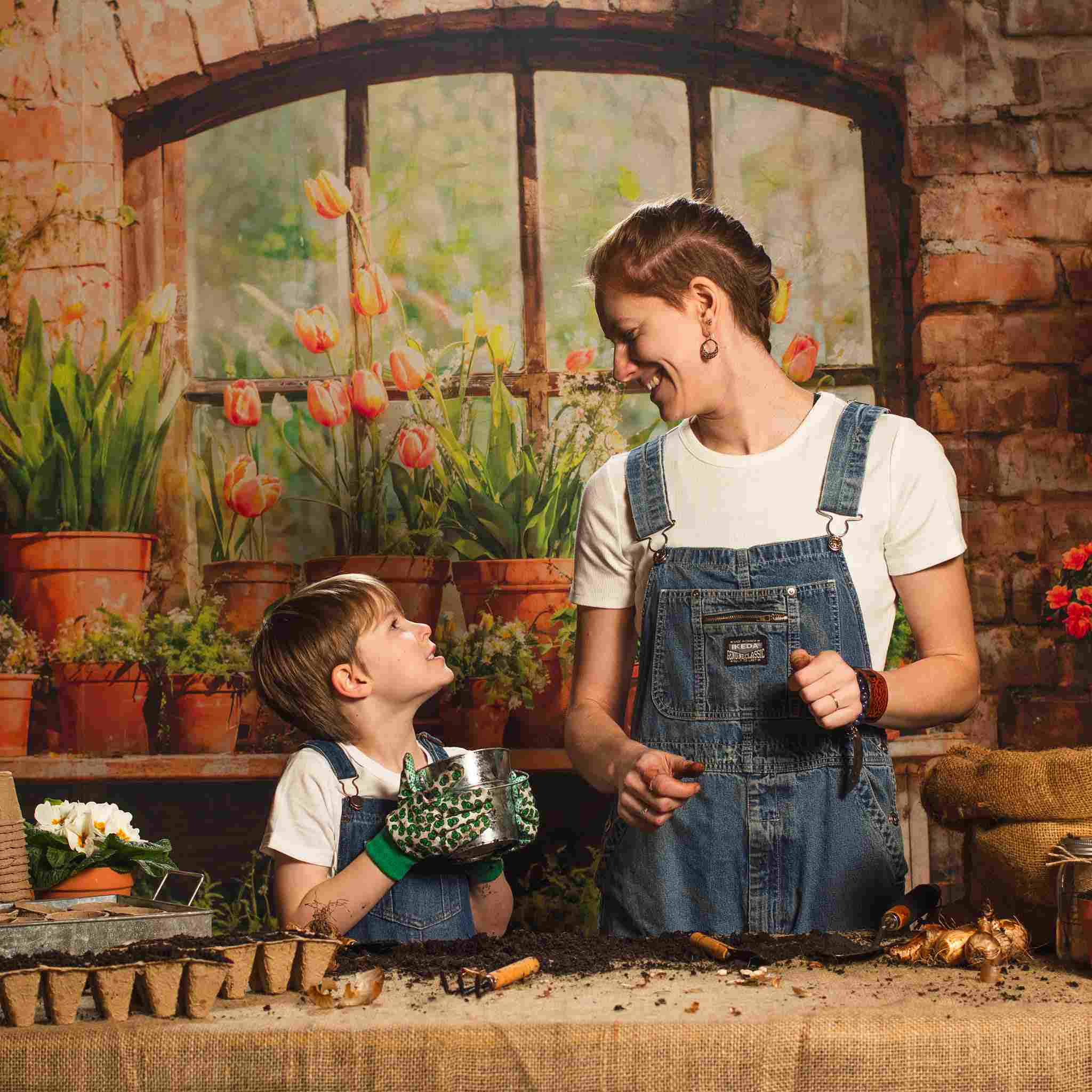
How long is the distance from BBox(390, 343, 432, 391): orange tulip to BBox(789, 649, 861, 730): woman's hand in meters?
1.86

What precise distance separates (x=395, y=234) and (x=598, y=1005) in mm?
2430

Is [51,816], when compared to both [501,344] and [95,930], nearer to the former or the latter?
[95,930]

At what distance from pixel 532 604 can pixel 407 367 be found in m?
0.67

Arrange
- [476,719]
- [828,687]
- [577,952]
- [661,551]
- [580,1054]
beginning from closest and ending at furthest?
1. [580,1054]
2. [577,952]
3. [828,687]
4. [661,551]
5. [476,719]

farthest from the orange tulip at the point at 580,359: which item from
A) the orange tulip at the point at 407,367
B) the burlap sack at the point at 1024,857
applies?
the burlap sack at the point at 1024,857

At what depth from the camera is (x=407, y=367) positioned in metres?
3.04

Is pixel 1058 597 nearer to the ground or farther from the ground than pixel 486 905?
farther from the ground

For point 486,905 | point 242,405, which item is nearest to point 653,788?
point 486,905

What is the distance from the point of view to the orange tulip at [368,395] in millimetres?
3035

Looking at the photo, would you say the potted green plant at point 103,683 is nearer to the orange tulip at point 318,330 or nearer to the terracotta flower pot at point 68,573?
the terracotta flower pot at point 68,573

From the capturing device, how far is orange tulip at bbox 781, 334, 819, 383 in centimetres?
307

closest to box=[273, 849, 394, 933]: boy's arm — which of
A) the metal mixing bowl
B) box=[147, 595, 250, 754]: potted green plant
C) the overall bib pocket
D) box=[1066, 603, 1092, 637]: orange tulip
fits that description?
the metal mixing bowl

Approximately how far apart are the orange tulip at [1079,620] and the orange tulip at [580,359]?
1.28 meters

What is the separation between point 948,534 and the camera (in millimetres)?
1655
